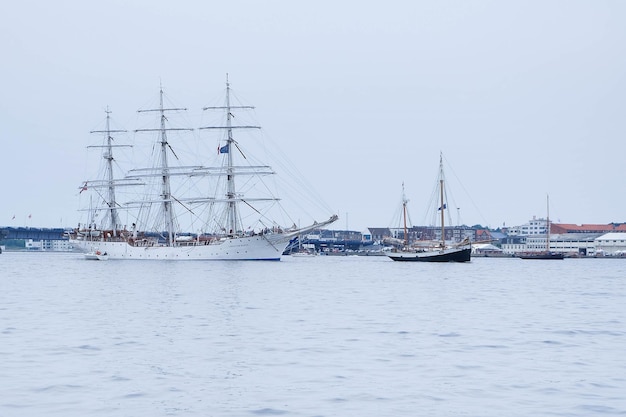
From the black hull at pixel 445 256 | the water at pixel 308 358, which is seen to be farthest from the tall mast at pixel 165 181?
the water at pixel 308 358

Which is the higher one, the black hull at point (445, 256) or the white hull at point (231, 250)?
the white hull at point (231, 250)

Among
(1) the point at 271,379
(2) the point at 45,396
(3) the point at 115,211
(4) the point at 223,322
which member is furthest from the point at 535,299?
(3) the point at 115,211

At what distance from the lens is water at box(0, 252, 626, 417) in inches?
818

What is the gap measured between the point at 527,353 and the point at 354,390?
865cm

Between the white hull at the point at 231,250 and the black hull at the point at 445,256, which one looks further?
the black hull at the point at 445,256

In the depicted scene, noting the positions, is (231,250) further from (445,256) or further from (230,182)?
(445,256)

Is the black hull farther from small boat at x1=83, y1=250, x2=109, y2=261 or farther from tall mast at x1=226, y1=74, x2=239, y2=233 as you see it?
small boat at x1=83, y1=250, x2=109, y2=261

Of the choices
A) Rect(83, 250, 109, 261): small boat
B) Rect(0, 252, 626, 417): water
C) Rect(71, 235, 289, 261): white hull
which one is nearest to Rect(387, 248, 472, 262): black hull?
Rect(71, 235, 289, 261): white hull

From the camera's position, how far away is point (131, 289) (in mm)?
61625

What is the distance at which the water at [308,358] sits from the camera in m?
20.8

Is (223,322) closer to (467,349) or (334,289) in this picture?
(467,349)

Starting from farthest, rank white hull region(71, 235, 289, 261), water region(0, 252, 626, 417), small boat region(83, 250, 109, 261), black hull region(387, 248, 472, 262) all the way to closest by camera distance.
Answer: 1. small boat region(83, 250, 109, 261)
2. black hull region(387, 248, 472, 262)
3. white hull region(71, 235, 289, 261)
4. water region(0, 252, 626, 417)

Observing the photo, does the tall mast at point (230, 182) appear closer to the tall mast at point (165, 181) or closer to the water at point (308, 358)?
the tall mast at point (165, 181)

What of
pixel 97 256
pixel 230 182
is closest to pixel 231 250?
pixel 230 182
